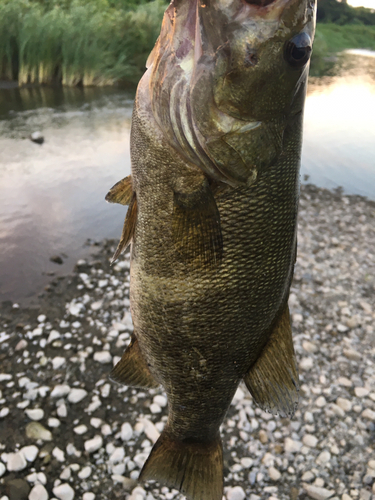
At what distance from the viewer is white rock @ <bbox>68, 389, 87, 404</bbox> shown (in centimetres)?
309

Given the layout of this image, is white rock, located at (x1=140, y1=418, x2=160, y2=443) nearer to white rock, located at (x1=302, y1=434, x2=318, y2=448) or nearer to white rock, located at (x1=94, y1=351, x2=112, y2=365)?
white rock, located at (x1=94, y1=351, x2=112, y2=365)

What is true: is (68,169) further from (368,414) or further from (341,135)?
(341,135)

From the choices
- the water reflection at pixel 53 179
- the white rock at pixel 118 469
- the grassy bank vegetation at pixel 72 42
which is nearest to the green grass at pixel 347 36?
the grassy bank vegetation at pixel 72 42

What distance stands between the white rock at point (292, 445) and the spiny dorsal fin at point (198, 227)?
2.31m

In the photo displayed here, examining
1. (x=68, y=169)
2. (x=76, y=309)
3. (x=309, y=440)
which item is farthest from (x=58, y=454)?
(x=68, y=169)

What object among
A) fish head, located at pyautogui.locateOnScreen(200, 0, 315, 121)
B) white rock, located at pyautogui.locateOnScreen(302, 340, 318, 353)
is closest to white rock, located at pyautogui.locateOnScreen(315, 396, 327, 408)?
white rock, located at pyautogui.locateOnScreen(302, 340, 318, 353)

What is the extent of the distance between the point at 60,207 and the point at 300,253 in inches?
141

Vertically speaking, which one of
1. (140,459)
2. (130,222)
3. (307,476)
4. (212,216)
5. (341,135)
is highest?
(212,216)

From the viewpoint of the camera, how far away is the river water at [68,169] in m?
4.87

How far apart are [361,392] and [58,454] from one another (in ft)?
8.55

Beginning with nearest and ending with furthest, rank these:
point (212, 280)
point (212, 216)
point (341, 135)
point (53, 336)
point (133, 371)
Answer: point (212, 216) < point (212, 280) < point (133, 371) < point (53, 336) < point (341, 135)

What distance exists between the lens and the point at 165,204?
1363 mm

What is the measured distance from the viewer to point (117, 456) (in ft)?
9.12

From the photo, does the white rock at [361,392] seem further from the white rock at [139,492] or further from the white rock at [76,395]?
the white rock at [76,395]
